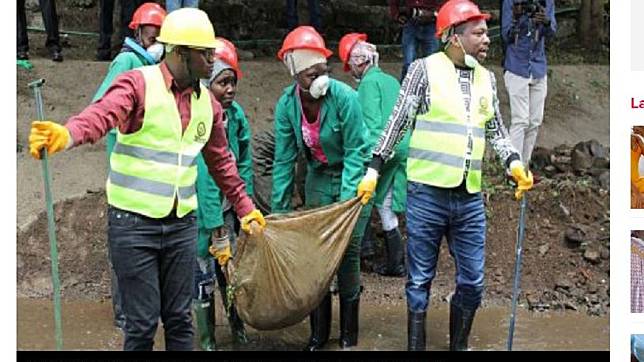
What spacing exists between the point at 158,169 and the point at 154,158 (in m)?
0.05

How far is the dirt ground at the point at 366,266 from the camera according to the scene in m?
6.79

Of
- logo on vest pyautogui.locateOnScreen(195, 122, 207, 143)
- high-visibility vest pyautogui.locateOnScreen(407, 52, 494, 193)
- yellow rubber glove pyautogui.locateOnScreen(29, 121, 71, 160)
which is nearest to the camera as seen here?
yellow rubber glove pyautogui.locateOnScreen(29, 121, 71, 160)

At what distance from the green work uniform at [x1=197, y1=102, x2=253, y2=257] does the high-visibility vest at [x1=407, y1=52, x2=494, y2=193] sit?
3.08 ft

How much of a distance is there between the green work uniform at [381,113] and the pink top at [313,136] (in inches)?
22.4

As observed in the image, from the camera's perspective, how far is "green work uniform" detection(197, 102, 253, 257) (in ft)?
17.4

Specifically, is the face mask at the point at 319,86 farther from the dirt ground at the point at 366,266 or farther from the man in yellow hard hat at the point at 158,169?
the dirt ground at the point at 366,266

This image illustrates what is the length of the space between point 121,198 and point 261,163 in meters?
3.03

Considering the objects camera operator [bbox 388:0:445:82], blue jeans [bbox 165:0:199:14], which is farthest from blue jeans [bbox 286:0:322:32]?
blue jeans [bbox 165:0:199:14]

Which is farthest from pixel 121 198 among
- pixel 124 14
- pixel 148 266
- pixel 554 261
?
pixel 124 14

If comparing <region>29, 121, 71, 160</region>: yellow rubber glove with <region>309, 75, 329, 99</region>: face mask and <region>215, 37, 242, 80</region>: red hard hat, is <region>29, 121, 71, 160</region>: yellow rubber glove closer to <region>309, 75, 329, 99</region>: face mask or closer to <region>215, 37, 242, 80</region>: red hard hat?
<region>215, 37, 242, 80</region>: red hard hat

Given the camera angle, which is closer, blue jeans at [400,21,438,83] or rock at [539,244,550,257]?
rock at [539,244,550,257]

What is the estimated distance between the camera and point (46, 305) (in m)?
6.51

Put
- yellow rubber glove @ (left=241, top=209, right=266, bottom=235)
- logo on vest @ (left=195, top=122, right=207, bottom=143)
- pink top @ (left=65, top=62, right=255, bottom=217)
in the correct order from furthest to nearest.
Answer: yellow rubber glove @ (left=241, top=209, right=266, bottom=235) < logo on vest @ (left=195, top=122, right=207, bottom=143) < pink top @ (left=65, top=62, right=255, bottom=217)

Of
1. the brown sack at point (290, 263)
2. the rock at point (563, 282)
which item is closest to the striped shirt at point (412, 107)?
the brown sack at point (290, 263)
